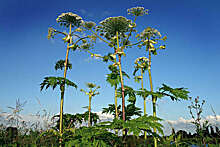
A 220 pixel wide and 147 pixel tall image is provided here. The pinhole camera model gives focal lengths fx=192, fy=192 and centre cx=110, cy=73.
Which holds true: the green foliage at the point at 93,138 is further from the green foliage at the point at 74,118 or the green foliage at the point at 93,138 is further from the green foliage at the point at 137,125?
the green foliage at the point at 74,118

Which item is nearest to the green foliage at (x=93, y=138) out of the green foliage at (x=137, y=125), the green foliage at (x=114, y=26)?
the green foliage at (x=137, y=125)

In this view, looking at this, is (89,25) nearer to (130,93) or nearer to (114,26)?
(114,26)

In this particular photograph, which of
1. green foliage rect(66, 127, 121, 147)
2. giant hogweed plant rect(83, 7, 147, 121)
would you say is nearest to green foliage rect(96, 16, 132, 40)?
giant hogweed plant rect(83, 7, 147, 121)

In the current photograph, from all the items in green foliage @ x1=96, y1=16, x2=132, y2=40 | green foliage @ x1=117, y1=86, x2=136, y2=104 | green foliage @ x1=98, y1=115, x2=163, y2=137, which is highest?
green foliage @ x1=96, y1=16, x2=132, y2=40

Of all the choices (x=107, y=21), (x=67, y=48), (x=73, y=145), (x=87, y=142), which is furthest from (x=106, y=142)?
(x=67, y=48)

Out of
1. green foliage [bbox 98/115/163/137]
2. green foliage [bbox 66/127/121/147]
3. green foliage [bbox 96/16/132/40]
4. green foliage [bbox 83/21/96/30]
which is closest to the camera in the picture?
green foliage [bbox 98/115/163/137]

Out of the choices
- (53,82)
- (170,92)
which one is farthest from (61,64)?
(170,92)

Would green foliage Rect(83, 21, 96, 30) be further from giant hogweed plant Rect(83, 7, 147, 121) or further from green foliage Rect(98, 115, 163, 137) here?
green foliage Rect(98, 115, 163, 137)

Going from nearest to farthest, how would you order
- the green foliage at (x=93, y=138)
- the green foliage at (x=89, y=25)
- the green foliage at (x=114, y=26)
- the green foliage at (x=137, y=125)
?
the green foliage at (x=137, y=125) → the green foliage at (x=93, y=138) → the green foliage at (x=114, y=26) → the green foliage at (x=89, y=25)

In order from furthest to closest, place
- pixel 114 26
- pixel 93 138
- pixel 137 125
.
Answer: pixel 114 26
pixel 93 138
pixel 137 125

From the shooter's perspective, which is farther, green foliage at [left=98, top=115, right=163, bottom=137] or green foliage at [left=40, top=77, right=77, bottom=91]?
green foliage at [left=40, top=77, right=77, bottom=91]

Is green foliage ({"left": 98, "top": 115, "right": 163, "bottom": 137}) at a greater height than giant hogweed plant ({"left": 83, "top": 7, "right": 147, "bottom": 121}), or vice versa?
giant hogweed plant ({"left": 83, "top": 7, "right": 147, "bottom": 121})

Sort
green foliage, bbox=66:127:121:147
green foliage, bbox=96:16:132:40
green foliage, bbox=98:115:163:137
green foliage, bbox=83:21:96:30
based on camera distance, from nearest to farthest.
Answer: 1. green foliage, bbox=98:115:163:137
2. green foliage, bbox=66:127:121:147
3. green foliage, bbox=96:16:132:40
4. green foliage, bbox=83:21:96:30

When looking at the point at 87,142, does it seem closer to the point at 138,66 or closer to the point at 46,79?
the point at 46,79
